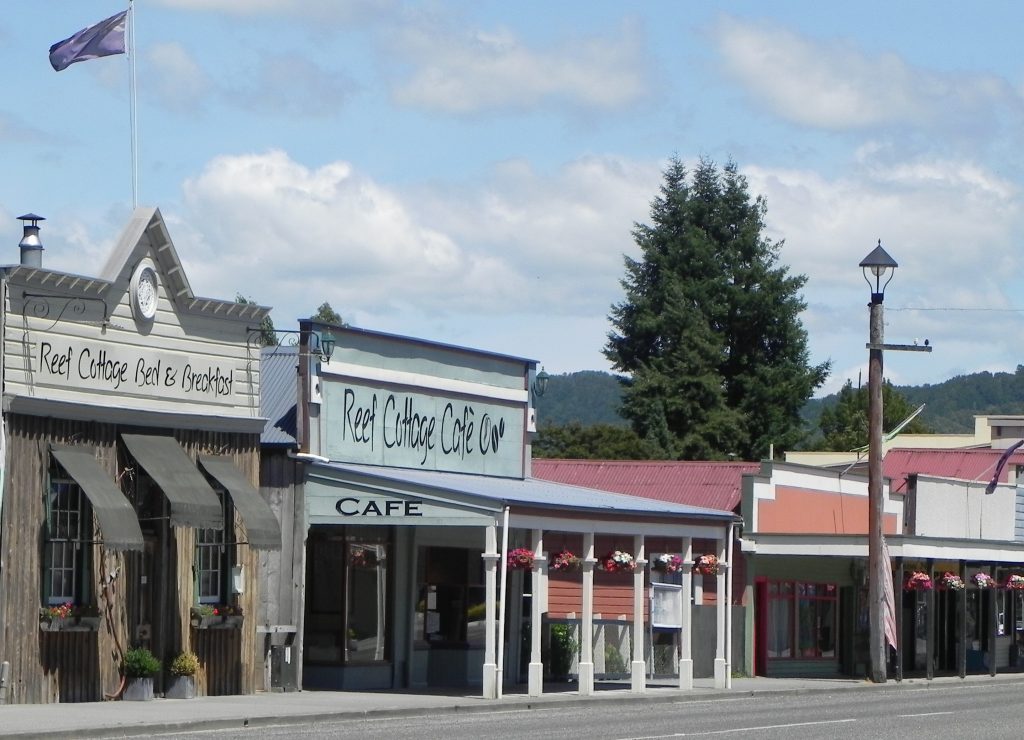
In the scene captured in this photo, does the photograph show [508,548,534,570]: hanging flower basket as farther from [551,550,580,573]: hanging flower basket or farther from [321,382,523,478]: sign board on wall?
[321,382,523,478]: sign board on wall

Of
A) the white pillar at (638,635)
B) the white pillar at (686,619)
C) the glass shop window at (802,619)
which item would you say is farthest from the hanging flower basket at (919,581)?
the white pillar at (638,635)

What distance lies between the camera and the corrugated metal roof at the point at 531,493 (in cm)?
2727

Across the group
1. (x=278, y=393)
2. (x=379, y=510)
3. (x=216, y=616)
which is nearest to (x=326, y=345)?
(x=278, y=393)

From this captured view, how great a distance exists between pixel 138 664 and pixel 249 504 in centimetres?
269

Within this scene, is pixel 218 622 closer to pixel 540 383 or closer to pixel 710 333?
pixel 540 383

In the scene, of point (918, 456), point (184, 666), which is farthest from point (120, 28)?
point (918, 456)

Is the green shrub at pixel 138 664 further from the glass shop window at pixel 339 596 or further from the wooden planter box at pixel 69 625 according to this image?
the glass shop window at pixel 339 596

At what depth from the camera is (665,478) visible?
41.9 m

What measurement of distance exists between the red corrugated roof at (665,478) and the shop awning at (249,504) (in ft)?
52.2

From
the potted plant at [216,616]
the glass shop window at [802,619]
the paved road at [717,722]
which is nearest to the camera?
the paved road at [717,722]

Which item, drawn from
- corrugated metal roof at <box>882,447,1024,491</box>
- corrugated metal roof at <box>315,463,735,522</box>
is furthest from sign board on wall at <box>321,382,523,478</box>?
corrugated metal roof at <box>882,447,1024,491</box>

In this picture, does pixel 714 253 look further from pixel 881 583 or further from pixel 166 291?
pixel 166 291

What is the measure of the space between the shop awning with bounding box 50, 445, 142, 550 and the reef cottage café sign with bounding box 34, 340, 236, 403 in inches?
36.9

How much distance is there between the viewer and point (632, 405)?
246 feet
